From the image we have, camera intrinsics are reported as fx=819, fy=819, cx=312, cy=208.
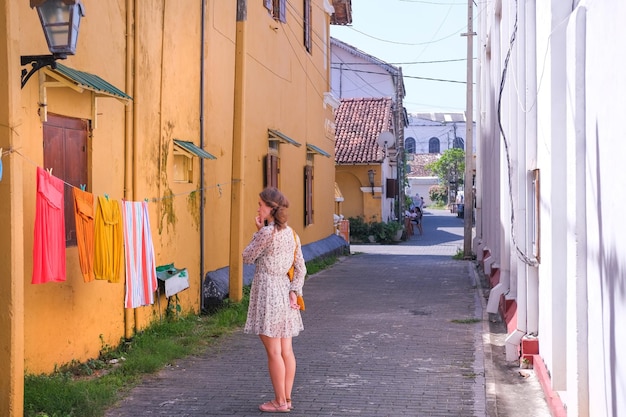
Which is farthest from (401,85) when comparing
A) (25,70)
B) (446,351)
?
(25,70)

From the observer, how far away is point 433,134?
75.7m

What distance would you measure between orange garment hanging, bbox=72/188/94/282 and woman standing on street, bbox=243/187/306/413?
63.0 inches

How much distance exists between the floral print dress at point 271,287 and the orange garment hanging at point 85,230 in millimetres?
1599

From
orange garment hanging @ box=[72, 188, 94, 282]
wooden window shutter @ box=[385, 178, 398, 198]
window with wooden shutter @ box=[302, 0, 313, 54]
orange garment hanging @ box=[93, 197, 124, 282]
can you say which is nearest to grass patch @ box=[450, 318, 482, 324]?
orange garment hanging @ box=[93, 197, 124, 282]

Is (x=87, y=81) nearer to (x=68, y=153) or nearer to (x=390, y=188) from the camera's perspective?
(x=68, y=153)

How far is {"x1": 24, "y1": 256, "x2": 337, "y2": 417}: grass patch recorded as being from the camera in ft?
20.1

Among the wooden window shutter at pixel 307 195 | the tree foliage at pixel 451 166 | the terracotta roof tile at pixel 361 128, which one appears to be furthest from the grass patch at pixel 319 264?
the tree foliage at pixel 451 166

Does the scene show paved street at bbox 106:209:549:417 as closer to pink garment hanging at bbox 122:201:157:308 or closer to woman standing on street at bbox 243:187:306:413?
woman standing on street at bbox 243:187:306:413

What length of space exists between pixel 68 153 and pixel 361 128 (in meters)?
25.9

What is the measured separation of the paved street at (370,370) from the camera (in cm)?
658

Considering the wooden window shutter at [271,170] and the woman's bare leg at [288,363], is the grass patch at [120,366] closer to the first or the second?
the woman's bare leg at [288,363]

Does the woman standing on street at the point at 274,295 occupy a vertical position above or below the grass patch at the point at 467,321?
above

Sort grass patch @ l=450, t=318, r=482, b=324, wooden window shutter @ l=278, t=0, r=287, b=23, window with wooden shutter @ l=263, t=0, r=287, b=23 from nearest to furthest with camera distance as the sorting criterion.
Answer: grass patch @ l=450, t=318, r=482, b=324 < window with wooden shutter @ l=263, t=0, r=287, b=23 < wooden window shutter @ l=278, t=0, r=287, b=23

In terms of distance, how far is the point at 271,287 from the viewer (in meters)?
6.36
